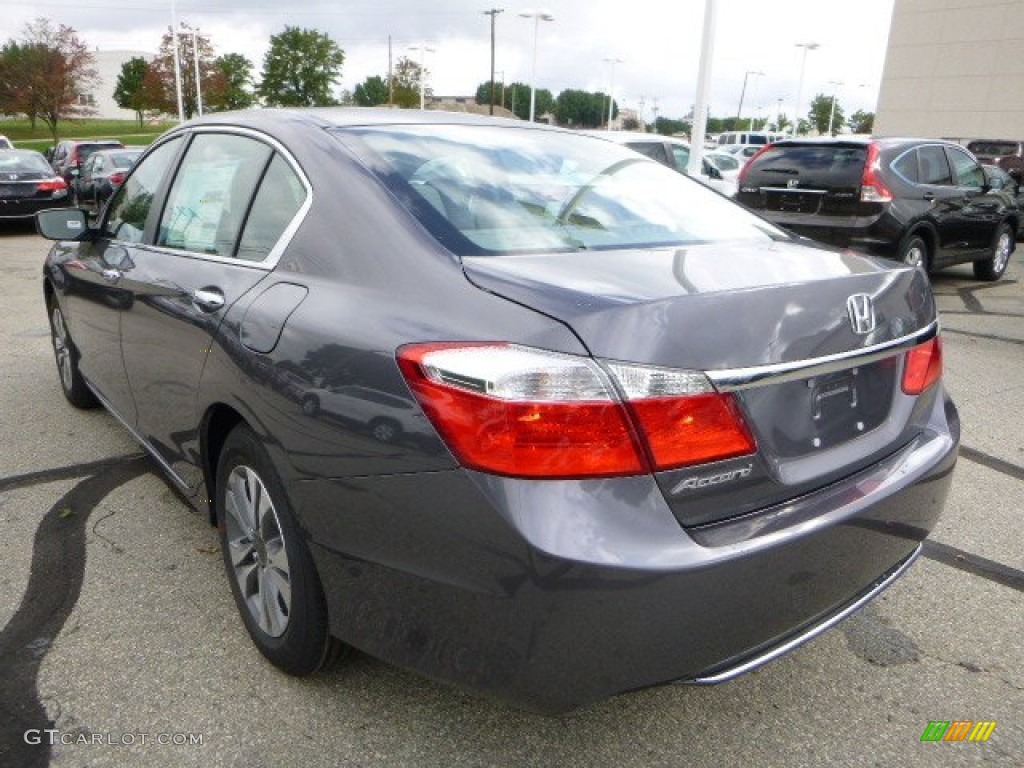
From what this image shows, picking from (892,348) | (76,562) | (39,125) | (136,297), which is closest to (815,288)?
(892,348)

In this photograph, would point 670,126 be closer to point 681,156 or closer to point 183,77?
point 183,77

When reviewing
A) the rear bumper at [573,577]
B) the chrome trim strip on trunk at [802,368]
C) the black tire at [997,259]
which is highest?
the chrome trim strip on trunk at [802,368]

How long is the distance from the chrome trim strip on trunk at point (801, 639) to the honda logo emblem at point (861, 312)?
702 mm

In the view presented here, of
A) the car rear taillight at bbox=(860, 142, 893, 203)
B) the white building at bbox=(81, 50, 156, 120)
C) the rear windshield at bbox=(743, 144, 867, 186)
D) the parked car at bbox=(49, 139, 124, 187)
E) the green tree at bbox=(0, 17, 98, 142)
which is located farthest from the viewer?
the white building at bbox=(81, 50, 156, 120)

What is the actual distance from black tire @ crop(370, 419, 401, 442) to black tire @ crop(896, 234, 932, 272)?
823 cm

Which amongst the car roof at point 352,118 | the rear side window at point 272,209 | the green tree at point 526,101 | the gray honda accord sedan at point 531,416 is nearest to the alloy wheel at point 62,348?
the car roof at point 352,118

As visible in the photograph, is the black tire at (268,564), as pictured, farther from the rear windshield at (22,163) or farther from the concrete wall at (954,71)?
the concrete wall at (954,71)

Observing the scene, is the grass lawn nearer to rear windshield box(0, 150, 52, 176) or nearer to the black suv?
rear windshield box(0, 150, 52, 176)

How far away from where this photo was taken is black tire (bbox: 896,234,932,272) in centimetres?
890

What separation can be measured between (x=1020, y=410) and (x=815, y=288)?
13.7 ft

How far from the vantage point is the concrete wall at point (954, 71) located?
115 ft

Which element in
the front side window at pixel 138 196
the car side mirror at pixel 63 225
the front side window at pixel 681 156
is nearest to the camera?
the front side window at pixel 138 196

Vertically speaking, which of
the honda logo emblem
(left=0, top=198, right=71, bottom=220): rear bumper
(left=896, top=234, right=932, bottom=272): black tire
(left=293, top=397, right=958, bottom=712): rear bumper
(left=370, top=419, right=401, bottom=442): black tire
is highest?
the honda logo emblem
